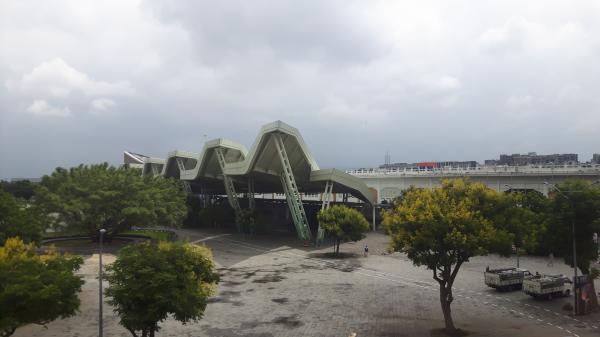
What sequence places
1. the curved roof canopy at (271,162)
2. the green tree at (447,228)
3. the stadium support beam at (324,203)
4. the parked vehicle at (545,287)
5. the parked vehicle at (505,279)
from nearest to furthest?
1. the green tree at (447,228)
2. the parked vehicle at (545,287)
3. the parked vehicle at (505,279)
4. the curved roof canopy at (271,162)
5. the stadium support beam at (324,203)

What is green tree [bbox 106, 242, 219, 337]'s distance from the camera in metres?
16.6

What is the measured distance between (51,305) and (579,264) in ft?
98.6

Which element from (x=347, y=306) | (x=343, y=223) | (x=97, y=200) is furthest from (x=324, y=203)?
(x=347, y=306)

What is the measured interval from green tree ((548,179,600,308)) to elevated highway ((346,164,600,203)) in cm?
2286

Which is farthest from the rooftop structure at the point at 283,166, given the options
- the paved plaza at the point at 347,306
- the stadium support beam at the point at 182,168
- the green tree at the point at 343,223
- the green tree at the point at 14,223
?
the green tree at the point at 14,223

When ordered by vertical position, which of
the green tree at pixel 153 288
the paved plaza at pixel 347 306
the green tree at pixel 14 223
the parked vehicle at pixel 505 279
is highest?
the green tree at pixel 14 223

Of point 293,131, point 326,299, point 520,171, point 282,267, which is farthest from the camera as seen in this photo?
point 520,171

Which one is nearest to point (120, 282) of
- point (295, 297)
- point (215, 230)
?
point (295, 297)

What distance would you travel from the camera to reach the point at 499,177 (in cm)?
6325

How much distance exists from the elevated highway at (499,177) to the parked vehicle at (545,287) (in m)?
21.6

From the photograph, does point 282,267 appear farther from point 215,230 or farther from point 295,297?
point 215,230

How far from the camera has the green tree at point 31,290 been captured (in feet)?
47.2

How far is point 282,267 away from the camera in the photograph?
42.6 m

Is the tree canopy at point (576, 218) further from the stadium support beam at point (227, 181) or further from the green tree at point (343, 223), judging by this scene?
the stadium support beam at point (227, 181)
